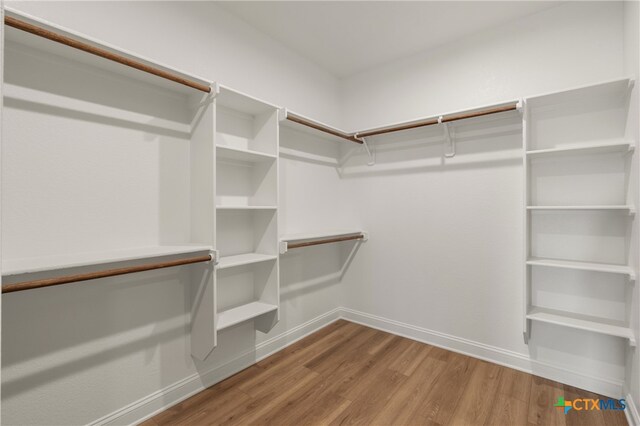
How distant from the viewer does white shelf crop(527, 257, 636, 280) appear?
1.83 meters

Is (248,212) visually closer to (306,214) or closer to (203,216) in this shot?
(203,216)

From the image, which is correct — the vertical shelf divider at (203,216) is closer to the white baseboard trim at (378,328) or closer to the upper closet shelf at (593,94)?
the white baseboard trim at (378,328)

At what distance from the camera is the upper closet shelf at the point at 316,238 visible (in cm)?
238

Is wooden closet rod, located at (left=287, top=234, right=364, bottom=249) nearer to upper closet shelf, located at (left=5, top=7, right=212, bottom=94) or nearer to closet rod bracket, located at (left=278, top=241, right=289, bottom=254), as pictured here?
closet rod bracket, located at (left=278, top=241, right=289, bottom=254)

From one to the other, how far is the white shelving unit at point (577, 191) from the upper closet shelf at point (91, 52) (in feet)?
7.19

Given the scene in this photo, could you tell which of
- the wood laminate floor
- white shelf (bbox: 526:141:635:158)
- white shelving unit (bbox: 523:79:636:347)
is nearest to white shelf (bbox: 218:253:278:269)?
the wood laminate floor

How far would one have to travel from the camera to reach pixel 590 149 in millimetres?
1934

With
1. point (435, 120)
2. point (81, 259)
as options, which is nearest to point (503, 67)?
point (435, 120)

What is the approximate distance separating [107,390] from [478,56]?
3357 mm

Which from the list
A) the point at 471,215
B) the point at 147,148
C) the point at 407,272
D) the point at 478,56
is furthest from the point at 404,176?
the point at 147,148

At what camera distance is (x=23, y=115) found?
147 centimetres

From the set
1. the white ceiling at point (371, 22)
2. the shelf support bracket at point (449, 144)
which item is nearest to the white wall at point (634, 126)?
the white ceiling at point (371, 22)

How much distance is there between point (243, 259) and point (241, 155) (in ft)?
2.30

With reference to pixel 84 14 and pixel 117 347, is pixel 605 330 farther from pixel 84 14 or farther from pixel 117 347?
pixel 84 14
